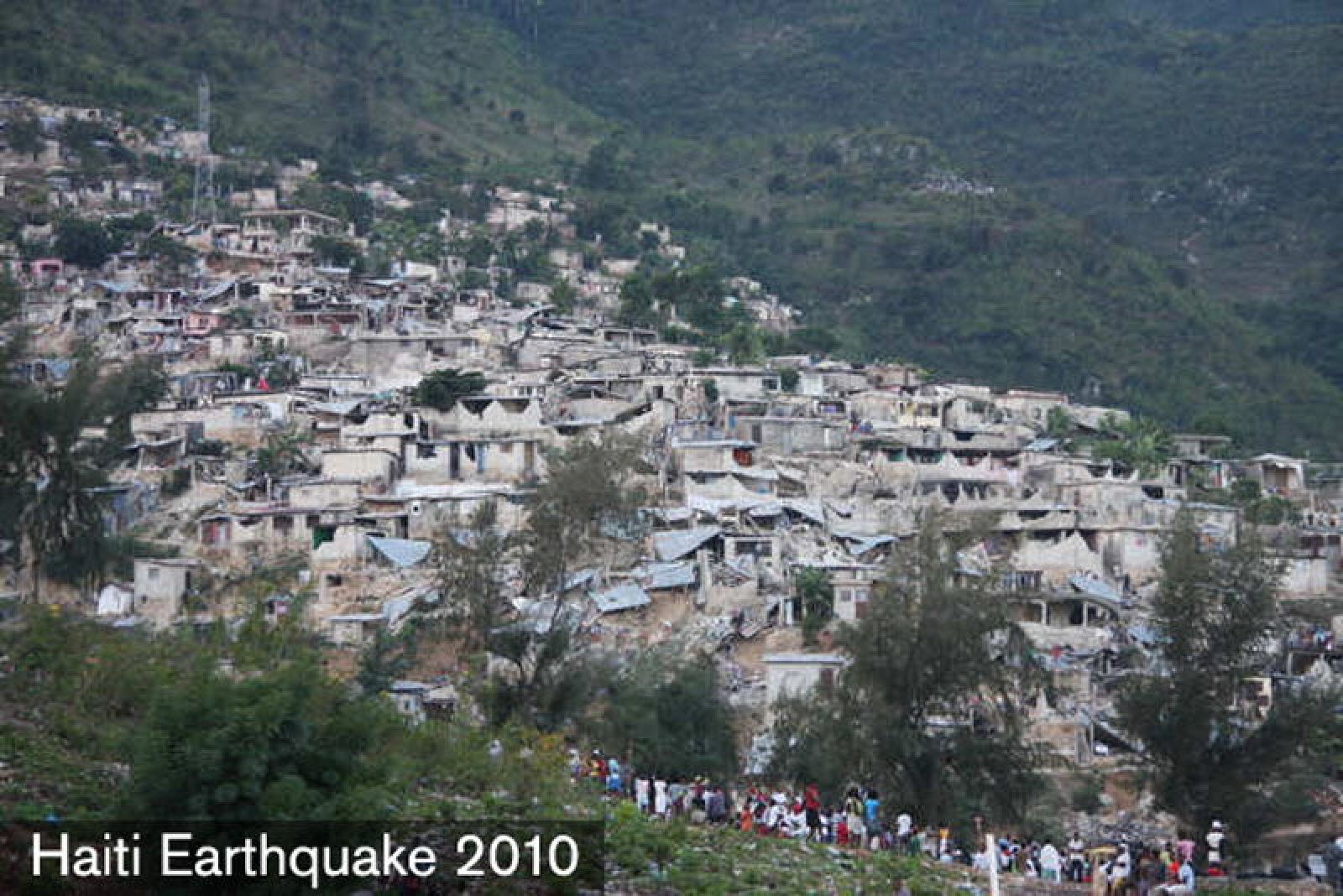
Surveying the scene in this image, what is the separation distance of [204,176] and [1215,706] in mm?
42064

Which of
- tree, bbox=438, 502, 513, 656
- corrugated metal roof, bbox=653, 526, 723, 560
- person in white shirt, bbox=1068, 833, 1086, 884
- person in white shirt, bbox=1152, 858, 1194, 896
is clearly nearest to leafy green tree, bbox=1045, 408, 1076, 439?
corrugated metal roof, bbox=653, 526, 723, 560

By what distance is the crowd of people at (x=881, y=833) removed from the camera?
1672cm

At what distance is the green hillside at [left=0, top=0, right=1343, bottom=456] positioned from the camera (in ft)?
194

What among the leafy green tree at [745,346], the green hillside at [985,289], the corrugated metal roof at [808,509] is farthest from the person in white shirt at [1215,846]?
the green hillside at [985,289]

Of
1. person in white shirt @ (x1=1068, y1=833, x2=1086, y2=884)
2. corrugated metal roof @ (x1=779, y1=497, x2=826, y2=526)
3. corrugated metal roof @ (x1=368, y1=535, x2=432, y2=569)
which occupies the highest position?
corrugated metal roof @ (x1=779, y1=497, x2=826, y2=526)

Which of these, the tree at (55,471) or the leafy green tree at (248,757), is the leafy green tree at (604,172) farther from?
the leafy green tree at (248,757)

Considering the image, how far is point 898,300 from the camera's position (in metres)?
61.8

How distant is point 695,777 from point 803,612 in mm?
7278

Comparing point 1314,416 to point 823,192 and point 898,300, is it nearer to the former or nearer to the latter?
point 898,300

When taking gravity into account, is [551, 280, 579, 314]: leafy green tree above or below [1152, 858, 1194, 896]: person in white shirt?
above

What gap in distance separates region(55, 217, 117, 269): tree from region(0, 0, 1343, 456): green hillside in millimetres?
12373

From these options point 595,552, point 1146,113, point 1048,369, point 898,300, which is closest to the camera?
point 595,552

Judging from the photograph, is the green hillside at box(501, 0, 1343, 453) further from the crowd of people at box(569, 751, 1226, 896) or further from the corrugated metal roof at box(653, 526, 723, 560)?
the crowd of people at box(569, 751, 1226, 896)

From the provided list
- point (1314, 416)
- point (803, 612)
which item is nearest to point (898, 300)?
point (1314, 416)
